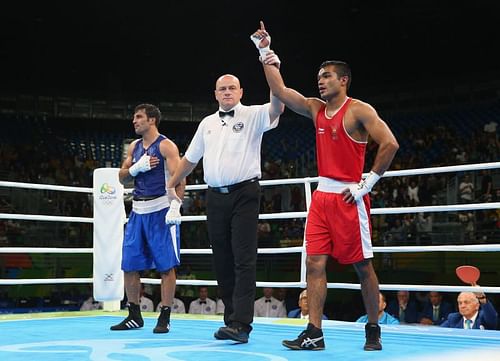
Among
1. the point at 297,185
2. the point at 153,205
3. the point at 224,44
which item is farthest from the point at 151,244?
the point at 224,44

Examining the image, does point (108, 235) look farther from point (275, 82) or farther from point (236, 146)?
point (275, 82)

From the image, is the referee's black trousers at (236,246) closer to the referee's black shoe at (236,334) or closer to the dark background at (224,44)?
the referee's black shoe at (236,334)

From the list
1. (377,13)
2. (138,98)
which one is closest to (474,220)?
(377,13)

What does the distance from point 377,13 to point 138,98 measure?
753cm

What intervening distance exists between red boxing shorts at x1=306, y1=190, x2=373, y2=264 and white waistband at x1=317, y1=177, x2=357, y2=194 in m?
0.02

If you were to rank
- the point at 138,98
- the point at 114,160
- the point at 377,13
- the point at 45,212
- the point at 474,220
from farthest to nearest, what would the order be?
the point at 138,98 → the point at 114,160 → the point at 377,13 → the point at 45,212 → the point at 474,220

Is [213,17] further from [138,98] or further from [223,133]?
[223,133]

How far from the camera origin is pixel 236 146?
366cm

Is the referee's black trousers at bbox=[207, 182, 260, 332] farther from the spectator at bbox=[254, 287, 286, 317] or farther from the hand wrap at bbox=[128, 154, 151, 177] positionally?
the spectator at bbox=[254, 287, 286, 317]

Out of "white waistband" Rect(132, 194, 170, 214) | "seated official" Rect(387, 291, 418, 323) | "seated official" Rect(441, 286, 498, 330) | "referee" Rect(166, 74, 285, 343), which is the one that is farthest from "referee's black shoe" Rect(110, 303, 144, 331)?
"seated official" Rect(387, 291, 418, 323)

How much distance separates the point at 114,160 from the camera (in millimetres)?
17797

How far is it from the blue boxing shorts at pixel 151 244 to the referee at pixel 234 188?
1.79ft

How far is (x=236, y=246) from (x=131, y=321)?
1008 millimetres

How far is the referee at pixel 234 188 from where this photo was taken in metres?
3.55
